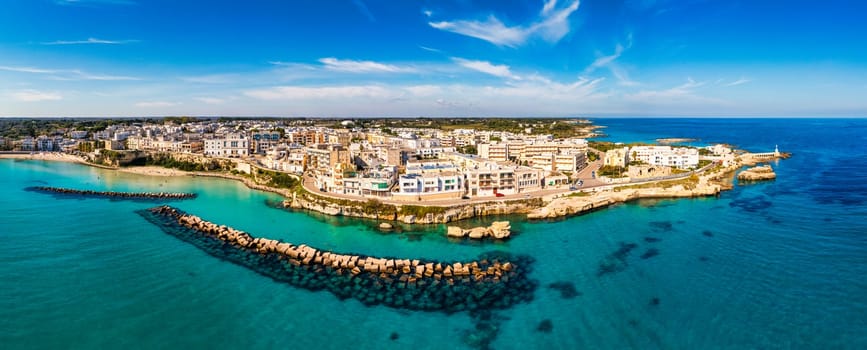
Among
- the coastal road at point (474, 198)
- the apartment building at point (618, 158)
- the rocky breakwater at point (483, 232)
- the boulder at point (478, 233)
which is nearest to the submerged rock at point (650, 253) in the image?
the rocky breakwater at point (483, 232)

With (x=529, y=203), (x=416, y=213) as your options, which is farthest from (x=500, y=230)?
(x=529, y=203)

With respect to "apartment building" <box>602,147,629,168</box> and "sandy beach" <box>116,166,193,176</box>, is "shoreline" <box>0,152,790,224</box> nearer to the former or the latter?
"apartment building" <box>602,147,629,168</box>

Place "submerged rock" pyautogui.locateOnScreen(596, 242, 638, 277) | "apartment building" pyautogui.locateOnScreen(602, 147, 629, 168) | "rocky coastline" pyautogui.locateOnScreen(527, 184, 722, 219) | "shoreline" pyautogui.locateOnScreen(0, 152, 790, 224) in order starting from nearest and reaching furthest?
"submerged rock" pyautogui.locateOnScreen(596, 242, 638, 277)
"shoreline" pyautogui.locateOnScreen(0, 152, 790, 224)
"rocky coastline" pyautogui.locateOnScreen(527, 184, 722, 219)
"apartment building" pyautogui.locateOnScreen(602, 147, 629, 168)

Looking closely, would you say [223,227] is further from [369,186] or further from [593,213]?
[593,213]

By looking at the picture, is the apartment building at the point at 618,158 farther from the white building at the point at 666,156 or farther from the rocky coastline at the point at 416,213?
the rocky coastline at the point at 416,213

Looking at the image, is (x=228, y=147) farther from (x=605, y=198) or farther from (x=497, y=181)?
(x=605, y=198)

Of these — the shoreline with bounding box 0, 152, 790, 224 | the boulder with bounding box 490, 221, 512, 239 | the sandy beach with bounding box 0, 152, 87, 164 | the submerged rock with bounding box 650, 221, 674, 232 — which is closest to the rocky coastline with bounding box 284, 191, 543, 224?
the shoreline with bounding box 0, 152, 790, 224
